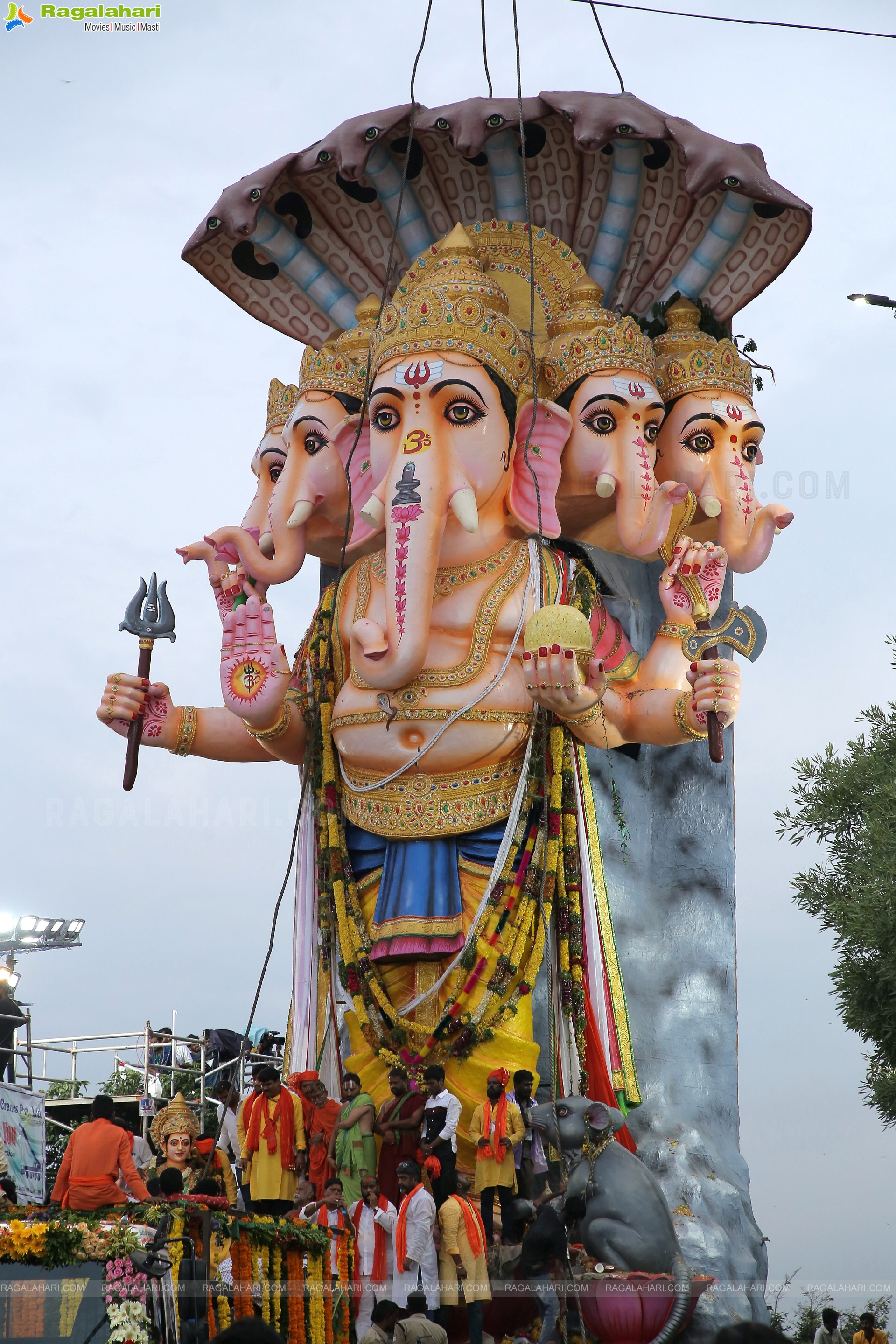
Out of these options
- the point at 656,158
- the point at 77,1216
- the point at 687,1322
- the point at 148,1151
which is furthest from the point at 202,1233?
the point at 656,158

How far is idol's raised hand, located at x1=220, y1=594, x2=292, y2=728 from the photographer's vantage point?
9.56 metres

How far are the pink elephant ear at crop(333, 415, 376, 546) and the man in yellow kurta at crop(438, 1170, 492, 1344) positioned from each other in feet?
12.2

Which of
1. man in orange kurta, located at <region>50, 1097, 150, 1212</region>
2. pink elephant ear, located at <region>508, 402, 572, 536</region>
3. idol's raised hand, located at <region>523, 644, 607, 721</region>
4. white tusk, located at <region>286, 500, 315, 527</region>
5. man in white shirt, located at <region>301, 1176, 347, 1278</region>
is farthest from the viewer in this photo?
white tusk, located at <region>286, 500, 315, 527</region>

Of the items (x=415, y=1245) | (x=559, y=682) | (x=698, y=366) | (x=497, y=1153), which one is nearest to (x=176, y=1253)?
(x=415, y=1245)

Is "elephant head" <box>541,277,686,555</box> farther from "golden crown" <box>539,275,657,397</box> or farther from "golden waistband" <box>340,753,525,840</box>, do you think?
"golden waistband" <box>340,753,525,840</box>

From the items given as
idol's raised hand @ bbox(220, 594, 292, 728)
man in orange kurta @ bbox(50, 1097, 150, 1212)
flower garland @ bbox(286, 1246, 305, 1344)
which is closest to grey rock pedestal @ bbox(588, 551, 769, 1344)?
idol's raised hand @ bbox(220, 594, 292, 728)

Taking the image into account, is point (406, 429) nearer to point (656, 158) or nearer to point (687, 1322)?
point (656, 158)

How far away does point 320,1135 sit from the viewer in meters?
8.85

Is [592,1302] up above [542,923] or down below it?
below

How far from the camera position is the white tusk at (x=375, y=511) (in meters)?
9.47

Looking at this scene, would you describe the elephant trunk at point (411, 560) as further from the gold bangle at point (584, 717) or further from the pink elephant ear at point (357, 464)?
the gold bangle at point (584, 717)

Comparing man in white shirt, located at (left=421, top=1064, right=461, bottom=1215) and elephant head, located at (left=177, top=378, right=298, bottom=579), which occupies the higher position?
elephant head, located at (left=177, top=378, right=298, bottom=579)

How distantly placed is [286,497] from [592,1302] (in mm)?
4703

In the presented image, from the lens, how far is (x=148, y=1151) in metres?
10.7
